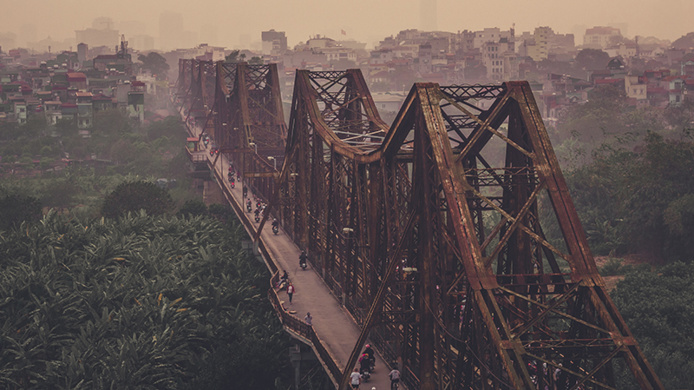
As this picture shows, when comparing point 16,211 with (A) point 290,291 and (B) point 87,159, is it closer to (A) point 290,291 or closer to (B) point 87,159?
(A) point 290,291

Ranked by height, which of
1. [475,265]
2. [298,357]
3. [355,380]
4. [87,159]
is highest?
[475,265]

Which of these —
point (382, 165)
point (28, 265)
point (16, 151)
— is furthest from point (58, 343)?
point (16, 151)

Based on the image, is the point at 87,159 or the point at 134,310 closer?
the point at 134,310

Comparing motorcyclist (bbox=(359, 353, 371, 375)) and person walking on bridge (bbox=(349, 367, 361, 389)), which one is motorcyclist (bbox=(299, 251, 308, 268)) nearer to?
motorcyclist (bbox=(359, 353, 371, 375))

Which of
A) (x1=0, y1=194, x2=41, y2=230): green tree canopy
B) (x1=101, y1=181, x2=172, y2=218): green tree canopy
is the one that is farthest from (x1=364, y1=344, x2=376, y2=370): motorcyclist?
(x1=0, y1=194, x2=41, y2=230): green tree canopy

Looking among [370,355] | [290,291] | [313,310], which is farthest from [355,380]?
[290,291]

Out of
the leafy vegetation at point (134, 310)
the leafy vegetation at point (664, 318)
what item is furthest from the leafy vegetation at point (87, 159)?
the leafy vegetation at point (664, 318)

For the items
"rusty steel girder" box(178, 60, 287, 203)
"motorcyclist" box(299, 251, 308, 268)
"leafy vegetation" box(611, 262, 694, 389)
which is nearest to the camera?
"leafy vegetation" box(611, 262, 694, 389)

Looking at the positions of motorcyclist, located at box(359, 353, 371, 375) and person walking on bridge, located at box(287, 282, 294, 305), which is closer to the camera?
motorcyclist, located at box(359, 353, 371, 375)
